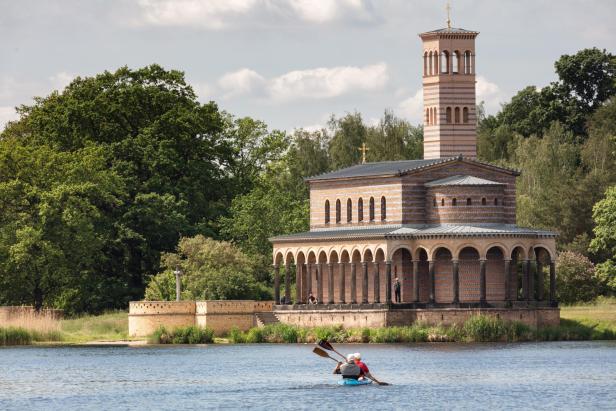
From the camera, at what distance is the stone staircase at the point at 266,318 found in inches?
4643

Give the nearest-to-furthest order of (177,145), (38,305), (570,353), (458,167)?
1. (570,353)
2. (458,167)
3. (38,305)
4. (177,145)

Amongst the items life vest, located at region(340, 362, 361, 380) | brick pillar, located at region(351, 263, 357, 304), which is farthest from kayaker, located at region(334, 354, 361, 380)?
brick pillar, located at region(351, 263, 357, 304)

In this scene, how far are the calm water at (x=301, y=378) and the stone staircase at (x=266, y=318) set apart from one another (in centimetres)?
947

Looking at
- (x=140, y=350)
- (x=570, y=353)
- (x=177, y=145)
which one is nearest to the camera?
(x=570, y=353)

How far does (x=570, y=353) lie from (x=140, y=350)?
76.7 feet

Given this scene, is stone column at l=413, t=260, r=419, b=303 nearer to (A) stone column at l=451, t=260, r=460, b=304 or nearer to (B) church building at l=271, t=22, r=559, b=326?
(B) church building at l=271, t=22, r=559, b=326

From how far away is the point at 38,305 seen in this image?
125875 millimetres

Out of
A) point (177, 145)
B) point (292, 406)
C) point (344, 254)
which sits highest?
point (177, 145)

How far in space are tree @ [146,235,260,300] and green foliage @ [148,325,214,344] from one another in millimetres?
6232

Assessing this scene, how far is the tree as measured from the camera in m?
121

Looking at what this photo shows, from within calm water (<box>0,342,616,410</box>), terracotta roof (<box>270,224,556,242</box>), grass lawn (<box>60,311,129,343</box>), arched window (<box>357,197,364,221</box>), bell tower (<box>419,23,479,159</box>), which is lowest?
calm water (<box>0,342,616,410</box>)

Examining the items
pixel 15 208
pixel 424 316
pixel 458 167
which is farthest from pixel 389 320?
pixel 15 208

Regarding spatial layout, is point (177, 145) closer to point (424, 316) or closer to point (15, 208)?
point (15, 208)

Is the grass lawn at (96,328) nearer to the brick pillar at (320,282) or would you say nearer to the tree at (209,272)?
the tree at (209,272)
